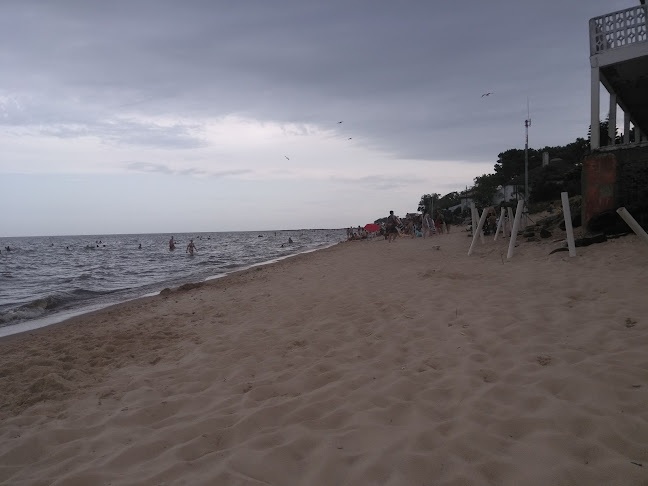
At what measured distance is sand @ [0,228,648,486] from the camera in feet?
7.13

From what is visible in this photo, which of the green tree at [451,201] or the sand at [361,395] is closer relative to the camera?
the sand at [361,395]

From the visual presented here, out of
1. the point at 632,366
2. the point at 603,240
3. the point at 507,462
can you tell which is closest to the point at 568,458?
the point at 507,462

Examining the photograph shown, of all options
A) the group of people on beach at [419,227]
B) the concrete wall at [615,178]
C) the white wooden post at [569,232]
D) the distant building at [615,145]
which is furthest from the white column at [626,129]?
the group of people on beach at [419,227]

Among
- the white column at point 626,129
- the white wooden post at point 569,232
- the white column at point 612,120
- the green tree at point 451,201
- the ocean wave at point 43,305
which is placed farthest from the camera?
the green tree at point 451,201

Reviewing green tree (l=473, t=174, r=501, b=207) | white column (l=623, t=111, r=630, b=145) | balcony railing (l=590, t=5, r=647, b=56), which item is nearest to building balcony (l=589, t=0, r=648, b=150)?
balcony railing (l=590, t=5, r=647, b=56)

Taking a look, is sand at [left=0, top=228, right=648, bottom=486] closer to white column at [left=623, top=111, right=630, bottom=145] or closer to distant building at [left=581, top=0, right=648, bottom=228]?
distant building at [left=581, top=0, right=648, bottom=228]

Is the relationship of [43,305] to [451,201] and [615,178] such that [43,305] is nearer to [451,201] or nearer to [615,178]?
[615,178]

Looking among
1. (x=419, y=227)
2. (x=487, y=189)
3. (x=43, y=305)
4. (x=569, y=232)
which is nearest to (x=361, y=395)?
(x=569, y=232)

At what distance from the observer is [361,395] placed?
3.01 m

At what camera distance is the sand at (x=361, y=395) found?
2.17 meters

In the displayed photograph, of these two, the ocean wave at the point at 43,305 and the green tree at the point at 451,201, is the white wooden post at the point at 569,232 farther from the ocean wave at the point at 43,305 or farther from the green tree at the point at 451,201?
the green tree at the point at 451,201

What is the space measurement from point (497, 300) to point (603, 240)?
4057 millimetres

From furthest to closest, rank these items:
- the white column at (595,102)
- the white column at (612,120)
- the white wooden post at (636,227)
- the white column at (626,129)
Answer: the white column at (626,129) < the white column at (612,120) < the white column at (595,102) < the white wooden post at (636,227)

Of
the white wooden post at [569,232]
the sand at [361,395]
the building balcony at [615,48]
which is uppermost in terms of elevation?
the building balcony at [615,48]
